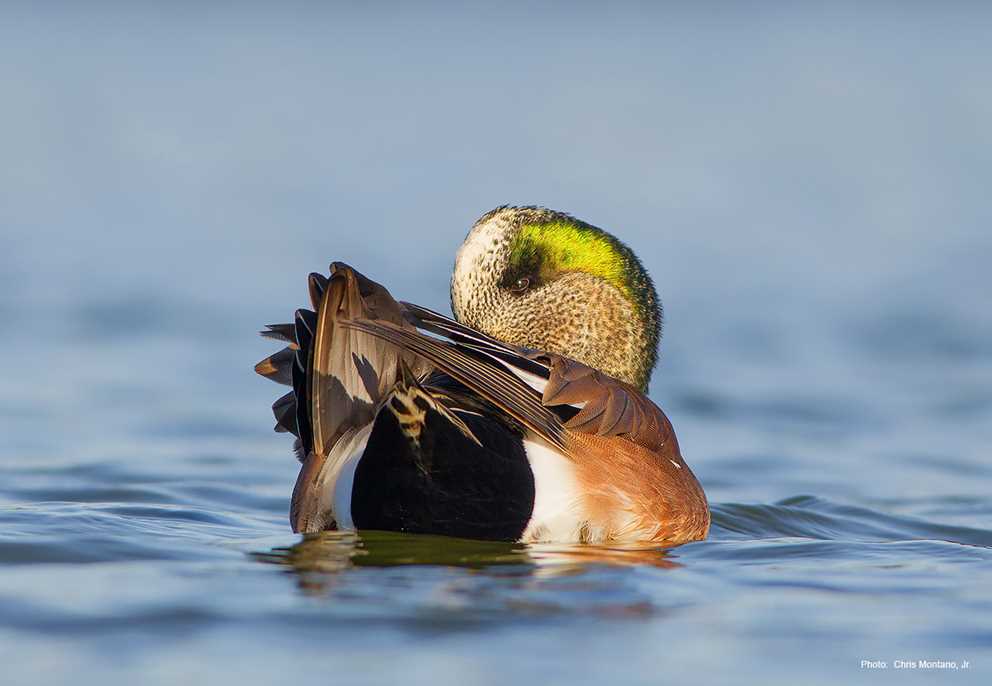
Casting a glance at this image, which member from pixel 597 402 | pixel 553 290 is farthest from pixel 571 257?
pixel 597 402

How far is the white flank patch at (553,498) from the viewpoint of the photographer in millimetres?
4836

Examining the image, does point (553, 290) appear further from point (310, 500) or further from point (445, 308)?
point (445, 308)

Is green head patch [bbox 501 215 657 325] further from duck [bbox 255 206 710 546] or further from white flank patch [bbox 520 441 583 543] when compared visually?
white flank patch [bbox 520 441 583 543]

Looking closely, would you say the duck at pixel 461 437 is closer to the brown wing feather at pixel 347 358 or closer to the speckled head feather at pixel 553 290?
the brown wing feather at pixel 347 358

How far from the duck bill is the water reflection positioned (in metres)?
0.21

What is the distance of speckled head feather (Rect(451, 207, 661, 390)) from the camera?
6.07m

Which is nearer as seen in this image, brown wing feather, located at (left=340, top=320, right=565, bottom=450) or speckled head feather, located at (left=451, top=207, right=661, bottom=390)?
brown wing feather, located at (left=340, top=320, right=565, bottom=450)

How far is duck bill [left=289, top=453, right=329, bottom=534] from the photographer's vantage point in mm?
5191

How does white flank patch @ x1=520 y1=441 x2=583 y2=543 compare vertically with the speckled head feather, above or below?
below

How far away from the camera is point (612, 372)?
6.19m

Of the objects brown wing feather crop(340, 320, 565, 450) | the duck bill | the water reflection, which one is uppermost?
brown wing feather crop(340, 320, 565, 450)

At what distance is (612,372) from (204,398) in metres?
3.65

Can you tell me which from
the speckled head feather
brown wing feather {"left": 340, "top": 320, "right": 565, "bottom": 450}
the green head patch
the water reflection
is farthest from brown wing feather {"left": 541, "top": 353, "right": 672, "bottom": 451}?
the green head patch

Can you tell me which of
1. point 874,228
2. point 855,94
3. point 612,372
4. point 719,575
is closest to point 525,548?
point 719,575
